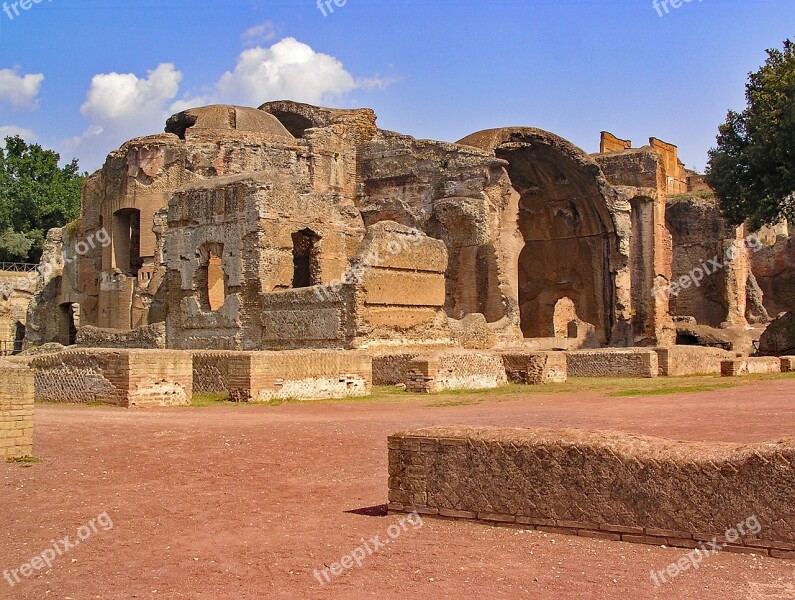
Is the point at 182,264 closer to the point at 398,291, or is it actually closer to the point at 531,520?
the point at 398,291

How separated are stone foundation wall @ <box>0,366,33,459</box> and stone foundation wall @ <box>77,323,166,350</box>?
15.2 metres

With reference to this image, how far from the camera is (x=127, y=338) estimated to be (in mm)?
24672

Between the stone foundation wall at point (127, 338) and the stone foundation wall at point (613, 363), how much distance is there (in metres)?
10.4

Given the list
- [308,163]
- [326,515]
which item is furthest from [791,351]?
[326,515]

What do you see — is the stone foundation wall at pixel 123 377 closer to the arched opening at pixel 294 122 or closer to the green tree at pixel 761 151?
the green tree at pixel 761 151

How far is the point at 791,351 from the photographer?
25.9 metres

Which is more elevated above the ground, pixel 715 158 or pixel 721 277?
pixel 715 158

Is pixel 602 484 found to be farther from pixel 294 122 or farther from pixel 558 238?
pixel 294 122

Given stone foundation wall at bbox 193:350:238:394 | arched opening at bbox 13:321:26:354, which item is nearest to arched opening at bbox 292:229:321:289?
stone foundation wall at bbox 193:350:238:394

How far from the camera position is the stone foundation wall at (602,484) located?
496 cm

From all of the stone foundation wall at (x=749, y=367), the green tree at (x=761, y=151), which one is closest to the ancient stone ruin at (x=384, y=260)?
the stone foundation wall at (x=749, y=367)

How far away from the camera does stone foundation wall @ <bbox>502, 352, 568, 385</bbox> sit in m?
18.4

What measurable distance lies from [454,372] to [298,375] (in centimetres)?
333

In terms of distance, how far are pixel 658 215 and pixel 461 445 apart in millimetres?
29428
